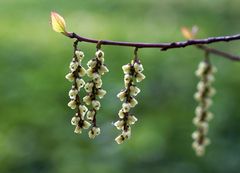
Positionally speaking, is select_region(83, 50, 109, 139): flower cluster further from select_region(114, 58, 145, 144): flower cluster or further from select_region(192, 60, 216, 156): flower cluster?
select_region(192, 60, 216, 156): flower cluster

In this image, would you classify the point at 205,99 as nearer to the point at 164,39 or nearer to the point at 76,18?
the point at 164,39

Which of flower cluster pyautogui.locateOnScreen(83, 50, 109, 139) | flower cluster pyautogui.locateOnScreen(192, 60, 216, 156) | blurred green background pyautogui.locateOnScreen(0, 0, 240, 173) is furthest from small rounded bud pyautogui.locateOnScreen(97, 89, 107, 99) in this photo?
blurred green background pyautogui.locateOnScreen(0, 0, 240, 173)

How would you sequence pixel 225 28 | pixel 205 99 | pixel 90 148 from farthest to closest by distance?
pixel 225 28
pixel 90 148
pixel 205 99

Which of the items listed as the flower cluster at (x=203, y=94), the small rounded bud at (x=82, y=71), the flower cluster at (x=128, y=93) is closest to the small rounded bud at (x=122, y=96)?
the flower cluster at (x=128, y=93)

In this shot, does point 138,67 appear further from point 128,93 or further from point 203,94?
point 203,94

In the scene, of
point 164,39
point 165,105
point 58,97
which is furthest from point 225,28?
point 58,97
